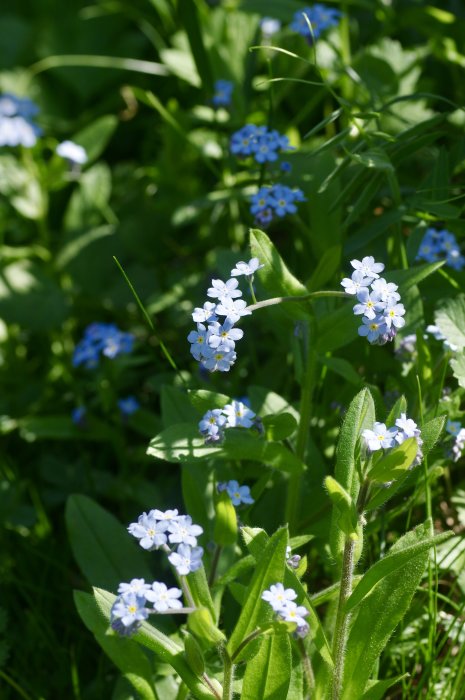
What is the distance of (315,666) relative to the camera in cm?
231

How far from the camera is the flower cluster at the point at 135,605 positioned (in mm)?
1774

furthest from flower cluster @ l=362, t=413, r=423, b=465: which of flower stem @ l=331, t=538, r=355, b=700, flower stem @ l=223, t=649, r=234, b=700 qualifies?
flower stem @ l=223, t=649, r=234, b=700

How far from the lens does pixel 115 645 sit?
2.30m

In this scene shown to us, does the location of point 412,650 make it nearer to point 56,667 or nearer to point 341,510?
point 341,510

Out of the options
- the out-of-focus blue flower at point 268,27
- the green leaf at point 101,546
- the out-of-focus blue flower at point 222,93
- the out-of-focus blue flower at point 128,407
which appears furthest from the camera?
the out-of-focus blue flower at point 268,27

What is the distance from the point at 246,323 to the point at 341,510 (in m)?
1.56

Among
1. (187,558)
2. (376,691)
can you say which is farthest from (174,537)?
(376,691)

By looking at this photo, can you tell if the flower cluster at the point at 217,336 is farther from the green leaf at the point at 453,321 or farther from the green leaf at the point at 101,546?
the green leaf at the point at 101,546

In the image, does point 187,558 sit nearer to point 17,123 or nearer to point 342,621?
point 342,621

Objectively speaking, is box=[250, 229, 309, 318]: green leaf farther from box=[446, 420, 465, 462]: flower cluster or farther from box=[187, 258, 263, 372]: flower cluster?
box=[446, 420, 465, 462]: flower cluster

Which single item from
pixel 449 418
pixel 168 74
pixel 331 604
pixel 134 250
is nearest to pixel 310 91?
pixel 168 74

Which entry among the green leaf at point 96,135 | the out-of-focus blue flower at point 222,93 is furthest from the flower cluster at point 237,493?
the green leaf at point 96,135

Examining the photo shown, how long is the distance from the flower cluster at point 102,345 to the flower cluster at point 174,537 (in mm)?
1473

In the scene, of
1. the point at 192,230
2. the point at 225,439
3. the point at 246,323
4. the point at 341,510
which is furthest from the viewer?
the point at 192,230
